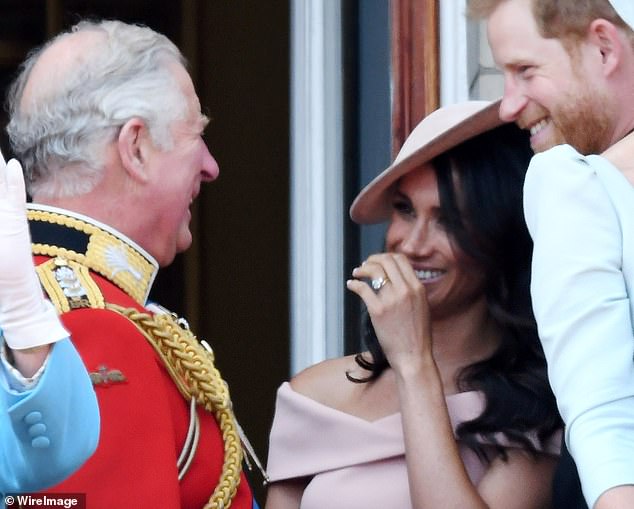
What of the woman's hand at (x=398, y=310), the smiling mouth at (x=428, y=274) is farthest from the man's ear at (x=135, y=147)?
the smiling mouth at (x=428, y=274)

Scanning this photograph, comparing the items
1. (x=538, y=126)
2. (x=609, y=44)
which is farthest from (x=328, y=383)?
(x=609, y=44)

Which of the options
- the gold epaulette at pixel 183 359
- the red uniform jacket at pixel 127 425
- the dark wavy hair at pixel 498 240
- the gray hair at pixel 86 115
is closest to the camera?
the red uniform jacket at pixel 127 425

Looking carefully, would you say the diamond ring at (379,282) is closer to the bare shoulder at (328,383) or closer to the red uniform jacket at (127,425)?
the bare shoulder at (328,383)

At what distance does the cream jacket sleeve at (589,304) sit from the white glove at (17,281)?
568 mm

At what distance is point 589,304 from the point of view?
187 centimetres

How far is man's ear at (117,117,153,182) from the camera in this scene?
2562 millimetres

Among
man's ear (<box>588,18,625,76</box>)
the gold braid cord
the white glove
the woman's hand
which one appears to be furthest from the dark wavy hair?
the white glove

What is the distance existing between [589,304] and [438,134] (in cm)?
104

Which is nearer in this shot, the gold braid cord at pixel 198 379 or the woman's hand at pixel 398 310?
the gold braid cord at pixel 198 379

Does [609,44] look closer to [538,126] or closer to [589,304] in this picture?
[538,126]

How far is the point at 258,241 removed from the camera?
494cm

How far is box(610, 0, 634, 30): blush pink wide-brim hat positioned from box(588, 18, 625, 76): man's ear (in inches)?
0.7

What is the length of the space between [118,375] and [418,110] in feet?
4.20

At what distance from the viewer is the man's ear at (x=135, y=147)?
2.56 meters
